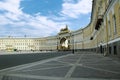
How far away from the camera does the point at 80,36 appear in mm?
133875

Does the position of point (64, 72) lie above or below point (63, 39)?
below

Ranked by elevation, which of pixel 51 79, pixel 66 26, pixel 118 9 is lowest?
pixel 51 79

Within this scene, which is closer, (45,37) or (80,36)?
(80,36)

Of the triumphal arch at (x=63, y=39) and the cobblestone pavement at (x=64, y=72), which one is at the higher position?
the triumphal arch at (x=63, y=39)

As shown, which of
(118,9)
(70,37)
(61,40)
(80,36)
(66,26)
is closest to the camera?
(118,9)

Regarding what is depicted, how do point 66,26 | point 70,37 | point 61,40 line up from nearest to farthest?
point 70,37
point 61,40
point 66,26

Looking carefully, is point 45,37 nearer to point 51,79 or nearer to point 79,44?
point 79,44

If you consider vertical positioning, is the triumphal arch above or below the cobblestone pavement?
above

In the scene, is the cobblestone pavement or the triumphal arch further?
the triumphal arch

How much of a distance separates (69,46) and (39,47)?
42.1 meters

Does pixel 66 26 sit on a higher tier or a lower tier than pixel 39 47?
higher

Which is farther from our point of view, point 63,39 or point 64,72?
point 63,39

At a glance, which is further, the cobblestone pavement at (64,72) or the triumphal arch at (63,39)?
the triumphal arch at (63,39)

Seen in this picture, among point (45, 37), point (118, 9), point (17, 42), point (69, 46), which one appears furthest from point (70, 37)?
point (118, 9)
